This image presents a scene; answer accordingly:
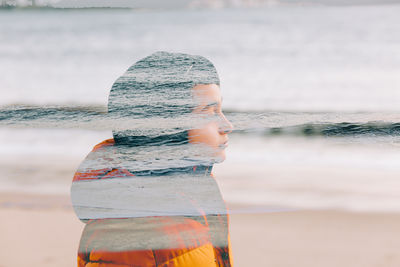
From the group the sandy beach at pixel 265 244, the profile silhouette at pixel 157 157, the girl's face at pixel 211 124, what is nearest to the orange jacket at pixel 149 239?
the profile silhouette at pixel 157 157

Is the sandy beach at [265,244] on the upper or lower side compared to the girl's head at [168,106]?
lower

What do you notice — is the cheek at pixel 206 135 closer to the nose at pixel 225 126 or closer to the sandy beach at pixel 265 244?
the nose at pixel 225 126

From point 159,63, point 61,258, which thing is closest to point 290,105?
point 159,63

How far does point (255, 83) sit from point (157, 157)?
158 mm

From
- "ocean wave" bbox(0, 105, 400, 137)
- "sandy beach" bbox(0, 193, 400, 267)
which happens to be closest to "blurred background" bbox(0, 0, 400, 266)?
"ocean wave" bbox(0, 105, 400, 137)

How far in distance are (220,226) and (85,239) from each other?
0.21 meters

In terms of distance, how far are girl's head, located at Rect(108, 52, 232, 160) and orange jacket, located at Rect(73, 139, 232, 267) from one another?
5cm

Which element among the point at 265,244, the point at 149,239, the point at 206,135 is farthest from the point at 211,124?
the point at 265,244

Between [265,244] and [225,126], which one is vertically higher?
[225,126]

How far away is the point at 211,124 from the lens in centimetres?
56

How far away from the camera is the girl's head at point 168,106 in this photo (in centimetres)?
56

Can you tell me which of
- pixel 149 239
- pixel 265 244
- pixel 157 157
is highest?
pixel 157 157

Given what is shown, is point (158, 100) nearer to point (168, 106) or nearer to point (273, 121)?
point (168, 106)

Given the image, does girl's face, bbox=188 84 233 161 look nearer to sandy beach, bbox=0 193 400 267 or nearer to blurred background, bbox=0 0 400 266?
blurred background, bbox=0 0 400 266
